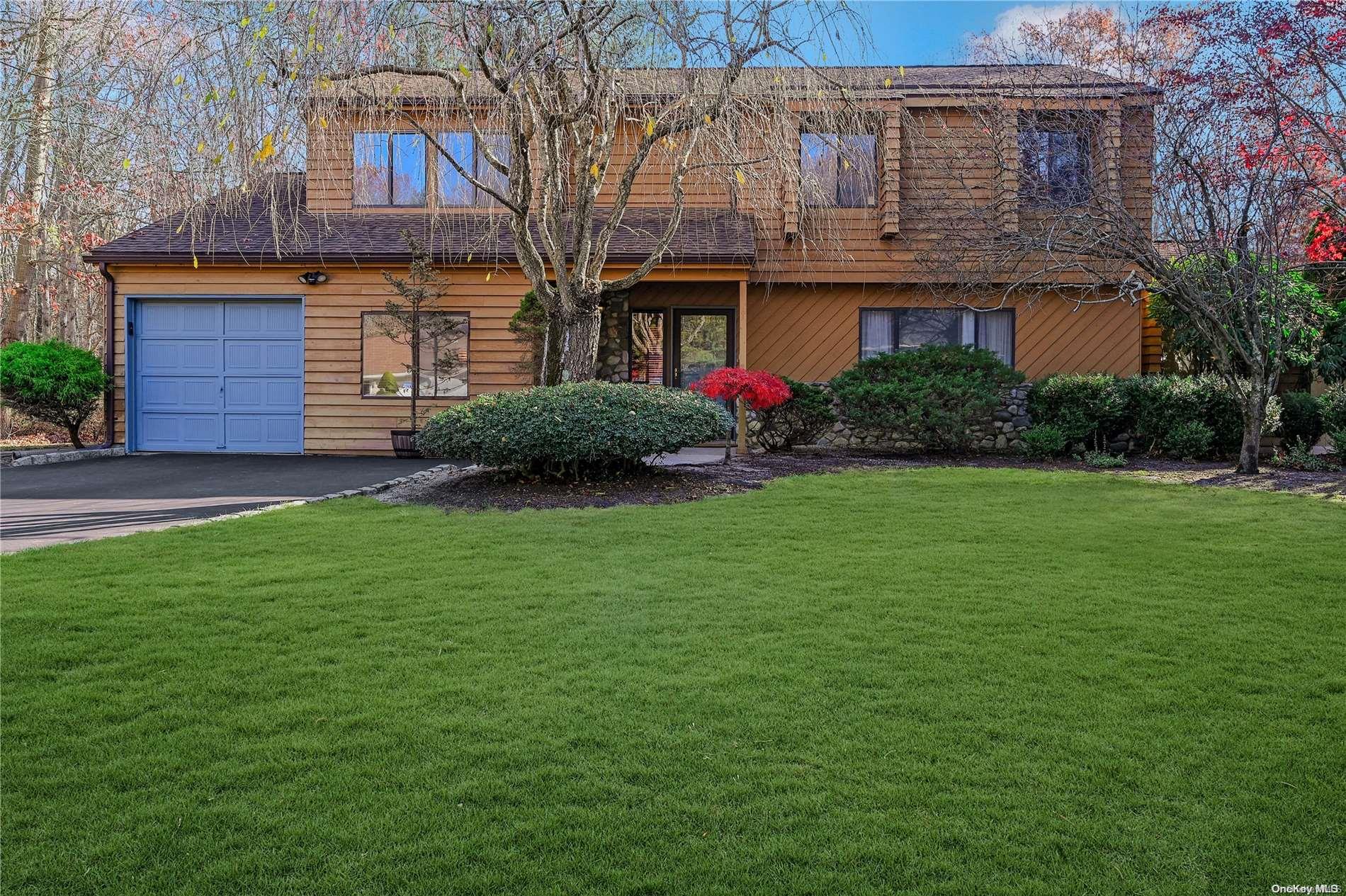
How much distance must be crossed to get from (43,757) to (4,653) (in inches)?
49.5

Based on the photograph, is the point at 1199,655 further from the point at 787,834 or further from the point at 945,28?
the point at 945,28

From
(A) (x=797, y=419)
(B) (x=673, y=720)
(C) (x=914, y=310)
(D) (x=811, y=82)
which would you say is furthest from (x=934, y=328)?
(B) (x=673, y=720)

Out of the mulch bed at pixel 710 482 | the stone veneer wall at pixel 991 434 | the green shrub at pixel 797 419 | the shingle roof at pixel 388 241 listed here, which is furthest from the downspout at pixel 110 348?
the stone veneer wall at pixel 991 434

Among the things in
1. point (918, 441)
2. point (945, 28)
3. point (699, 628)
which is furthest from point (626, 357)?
point (699, 628)

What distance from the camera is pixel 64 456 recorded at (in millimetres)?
12281

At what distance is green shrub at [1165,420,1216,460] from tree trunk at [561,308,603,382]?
7139 millimetres

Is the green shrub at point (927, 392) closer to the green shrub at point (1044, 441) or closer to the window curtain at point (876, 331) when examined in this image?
the green shrub at point (1044, 441)

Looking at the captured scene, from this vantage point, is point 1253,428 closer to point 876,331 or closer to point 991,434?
point 991,434

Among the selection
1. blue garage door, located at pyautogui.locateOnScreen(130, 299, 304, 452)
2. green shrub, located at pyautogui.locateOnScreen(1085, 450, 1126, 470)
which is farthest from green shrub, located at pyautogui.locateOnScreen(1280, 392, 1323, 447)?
blue garage door, located at pyautogui.locateOnScreen(130, 299, 304, 452)

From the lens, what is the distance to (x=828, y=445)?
1261cm

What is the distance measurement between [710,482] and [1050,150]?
7.26 meters

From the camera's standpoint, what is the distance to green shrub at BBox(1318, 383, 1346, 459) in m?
10.4

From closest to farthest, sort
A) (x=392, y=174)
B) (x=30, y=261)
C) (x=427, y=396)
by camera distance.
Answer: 1. (x=427, y=396)
2. (x=392, y=174)
3. (x=30, y=261)

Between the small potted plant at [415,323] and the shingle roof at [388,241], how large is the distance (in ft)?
1.14
